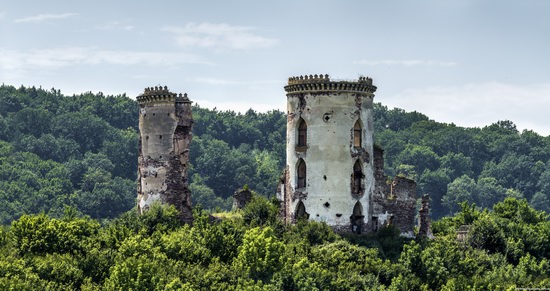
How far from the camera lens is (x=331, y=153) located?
2975 inches

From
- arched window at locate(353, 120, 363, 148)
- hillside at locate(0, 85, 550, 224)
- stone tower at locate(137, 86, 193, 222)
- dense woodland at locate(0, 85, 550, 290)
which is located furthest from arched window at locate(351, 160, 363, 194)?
hillside at locate(0, 85, 550, 224)

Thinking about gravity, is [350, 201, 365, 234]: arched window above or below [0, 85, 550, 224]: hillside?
below

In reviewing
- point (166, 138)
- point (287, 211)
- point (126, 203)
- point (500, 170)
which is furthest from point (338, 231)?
point (500, 170)

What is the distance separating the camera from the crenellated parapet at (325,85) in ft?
248

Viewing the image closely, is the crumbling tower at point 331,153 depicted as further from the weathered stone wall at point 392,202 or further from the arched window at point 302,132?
the weathered stone wall at point 392,202

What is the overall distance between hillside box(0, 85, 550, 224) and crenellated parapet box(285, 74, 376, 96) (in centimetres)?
5998

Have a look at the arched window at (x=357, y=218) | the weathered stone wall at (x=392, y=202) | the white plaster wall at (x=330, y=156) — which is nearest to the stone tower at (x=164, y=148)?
the white plaster wall at (x=330, y=156)

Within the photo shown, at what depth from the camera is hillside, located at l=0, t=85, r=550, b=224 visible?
14110 cm

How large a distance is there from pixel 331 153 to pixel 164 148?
30.1 feet

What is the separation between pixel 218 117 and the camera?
173m

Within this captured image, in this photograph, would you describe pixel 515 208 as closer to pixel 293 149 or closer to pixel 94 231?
pixel 293 149

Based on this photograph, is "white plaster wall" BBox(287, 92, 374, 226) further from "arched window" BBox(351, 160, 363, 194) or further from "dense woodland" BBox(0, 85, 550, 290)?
"dense woodland" BBox(0, 85, 550, 290)

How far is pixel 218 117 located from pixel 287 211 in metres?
96.1

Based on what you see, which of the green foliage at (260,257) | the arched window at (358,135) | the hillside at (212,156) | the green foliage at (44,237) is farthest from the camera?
the hillside at (212,156)
